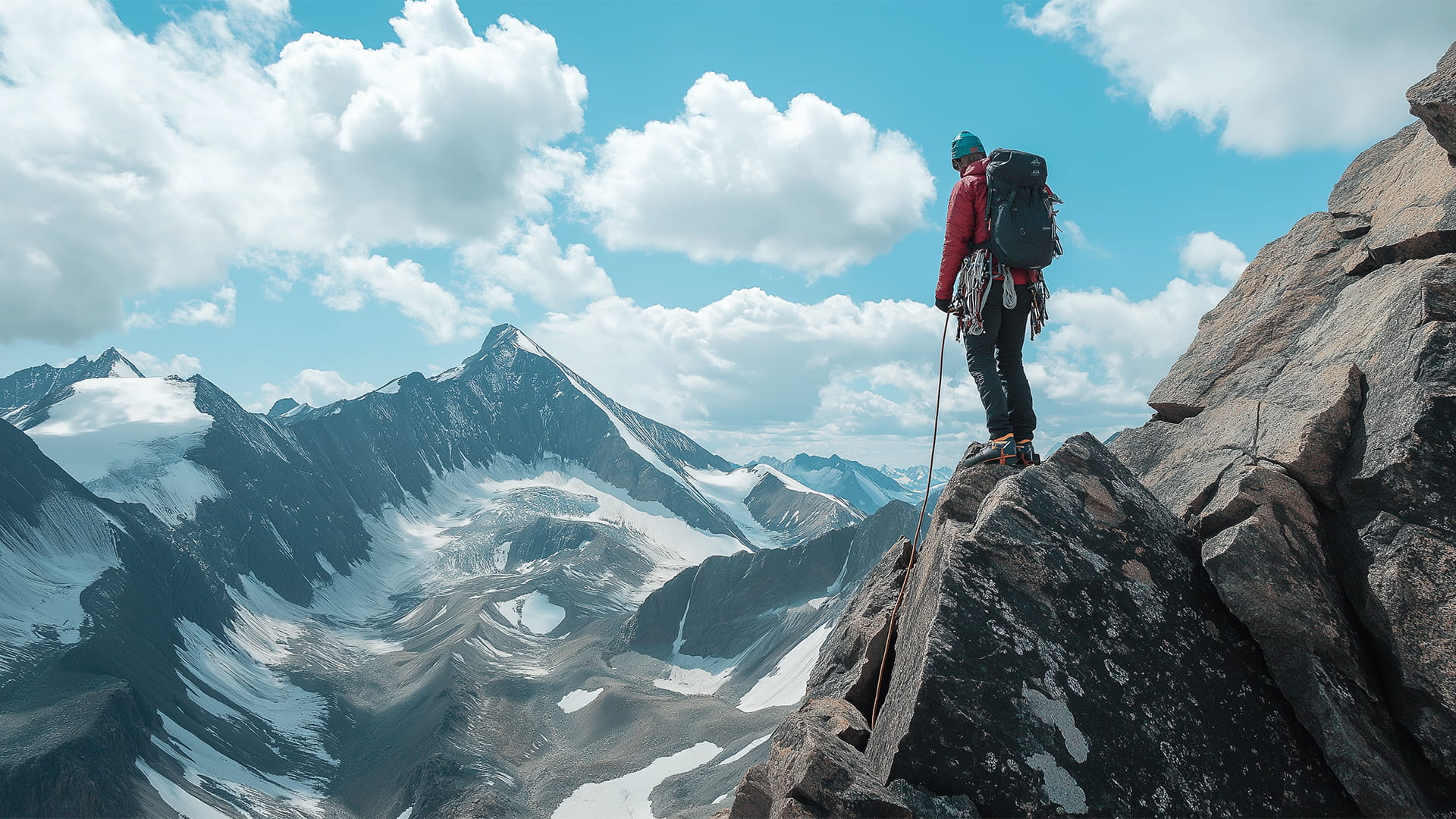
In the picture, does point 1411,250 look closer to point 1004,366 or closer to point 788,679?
point 1004,366

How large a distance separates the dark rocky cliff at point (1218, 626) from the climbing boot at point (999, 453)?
2.89ft

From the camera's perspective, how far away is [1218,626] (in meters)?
8.79

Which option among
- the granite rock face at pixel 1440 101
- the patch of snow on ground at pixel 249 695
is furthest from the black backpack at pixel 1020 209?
the patch of snow on ground at pixel 249 695

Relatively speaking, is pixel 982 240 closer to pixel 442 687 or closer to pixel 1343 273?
pixel 1343 273

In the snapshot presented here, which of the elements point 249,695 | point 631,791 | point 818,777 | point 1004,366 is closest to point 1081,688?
point 818,777

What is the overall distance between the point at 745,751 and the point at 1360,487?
133796 mm

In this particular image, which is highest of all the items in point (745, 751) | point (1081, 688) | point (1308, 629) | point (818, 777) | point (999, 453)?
point (999, 453)

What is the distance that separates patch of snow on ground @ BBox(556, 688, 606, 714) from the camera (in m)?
174

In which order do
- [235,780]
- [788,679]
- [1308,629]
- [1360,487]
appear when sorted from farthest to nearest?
[788,679]
[235,780]
[1360,487]
[1308,629]

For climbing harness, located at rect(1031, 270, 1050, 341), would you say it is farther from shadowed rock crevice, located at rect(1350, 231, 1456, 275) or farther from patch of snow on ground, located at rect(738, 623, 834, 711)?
patch of snow on ground, located at rect(738, 623, 834, 711)

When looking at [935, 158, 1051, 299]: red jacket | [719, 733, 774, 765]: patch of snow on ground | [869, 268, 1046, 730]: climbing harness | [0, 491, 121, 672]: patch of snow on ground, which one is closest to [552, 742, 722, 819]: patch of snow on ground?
[719, 733, 774, 765]: patch of snow on ground

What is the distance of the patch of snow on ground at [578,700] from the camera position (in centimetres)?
17362

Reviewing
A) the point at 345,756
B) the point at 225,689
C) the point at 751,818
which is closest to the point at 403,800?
the point at 345,756

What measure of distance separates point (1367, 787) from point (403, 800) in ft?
488
